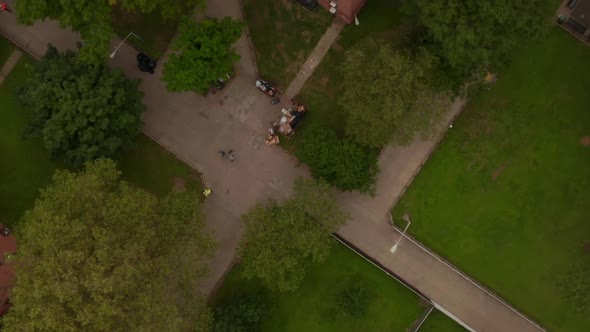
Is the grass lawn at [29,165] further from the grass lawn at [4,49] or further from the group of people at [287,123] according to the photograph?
the group of people at [287,123]

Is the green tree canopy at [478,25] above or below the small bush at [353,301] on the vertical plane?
above

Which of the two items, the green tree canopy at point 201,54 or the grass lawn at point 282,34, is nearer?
the green tree canopy at point 201,54

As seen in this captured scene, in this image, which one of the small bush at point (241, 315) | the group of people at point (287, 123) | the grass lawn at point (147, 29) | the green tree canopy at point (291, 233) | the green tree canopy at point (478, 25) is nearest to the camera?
the green tree canopy at point (478, 25)

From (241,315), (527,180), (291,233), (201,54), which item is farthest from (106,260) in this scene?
(527,180)

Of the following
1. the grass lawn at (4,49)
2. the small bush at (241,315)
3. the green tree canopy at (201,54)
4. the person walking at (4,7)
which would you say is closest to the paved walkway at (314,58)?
the green tree canopy at (201,54)

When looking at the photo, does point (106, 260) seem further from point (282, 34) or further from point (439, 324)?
point (439, 324)

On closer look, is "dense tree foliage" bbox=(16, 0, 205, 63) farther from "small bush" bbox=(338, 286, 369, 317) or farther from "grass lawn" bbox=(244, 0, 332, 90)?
"small bush" bbox=(338, 286, 369, 317)

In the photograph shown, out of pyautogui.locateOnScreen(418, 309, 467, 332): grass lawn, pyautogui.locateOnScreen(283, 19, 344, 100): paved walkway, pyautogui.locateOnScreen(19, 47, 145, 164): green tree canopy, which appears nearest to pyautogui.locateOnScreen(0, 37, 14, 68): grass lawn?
pyautogui.locateOnScreen(19, 47, 145, 164): green tree canopy
